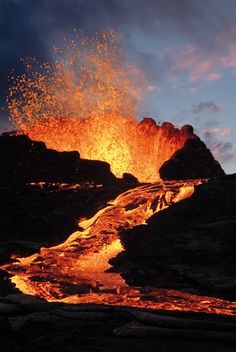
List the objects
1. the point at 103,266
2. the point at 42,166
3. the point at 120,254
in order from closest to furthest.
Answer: the point at 103,266 < the point at 120,254 < the point at 42,166

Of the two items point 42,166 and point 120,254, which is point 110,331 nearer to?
point 120,254

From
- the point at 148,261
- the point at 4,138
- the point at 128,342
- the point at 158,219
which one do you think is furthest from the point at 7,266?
the point at 4,138

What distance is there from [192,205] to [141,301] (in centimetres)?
730

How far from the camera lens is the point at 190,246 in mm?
11805

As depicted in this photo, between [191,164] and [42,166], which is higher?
[42,166]

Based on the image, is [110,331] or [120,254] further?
[120,254]

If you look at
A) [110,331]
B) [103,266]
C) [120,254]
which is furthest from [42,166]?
[110,331]

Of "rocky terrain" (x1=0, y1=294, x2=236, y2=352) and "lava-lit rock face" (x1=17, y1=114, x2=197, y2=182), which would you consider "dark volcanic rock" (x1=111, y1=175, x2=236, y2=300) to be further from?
"lava-lit rock face" (x1=17, y1=114, x2=197, y2=182)

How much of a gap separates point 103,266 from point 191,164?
1448 centimetres

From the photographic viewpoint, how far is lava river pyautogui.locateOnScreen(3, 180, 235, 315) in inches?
324

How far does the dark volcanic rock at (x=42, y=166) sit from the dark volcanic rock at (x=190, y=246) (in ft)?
31.3

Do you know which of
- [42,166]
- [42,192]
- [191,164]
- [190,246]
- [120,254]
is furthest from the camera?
[191,164]

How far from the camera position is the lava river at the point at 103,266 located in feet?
27.0

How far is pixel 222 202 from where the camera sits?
49.1ft
